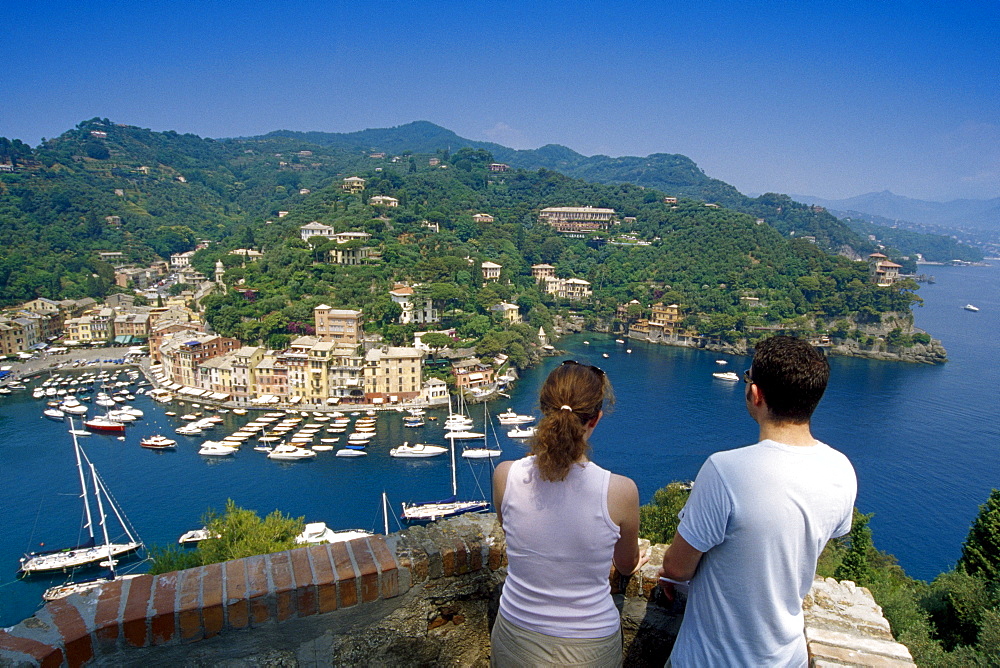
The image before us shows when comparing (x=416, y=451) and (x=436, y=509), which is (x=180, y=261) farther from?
(x=436, y=509)

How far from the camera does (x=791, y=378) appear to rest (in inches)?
44.8

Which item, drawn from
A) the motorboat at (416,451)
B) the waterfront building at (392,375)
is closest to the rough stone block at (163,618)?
the motorboat at (416,451)

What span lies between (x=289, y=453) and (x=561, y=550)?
20137 mm

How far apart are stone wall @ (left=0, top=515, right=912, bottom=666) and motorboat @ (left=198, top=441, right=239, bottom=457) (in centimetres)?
2059

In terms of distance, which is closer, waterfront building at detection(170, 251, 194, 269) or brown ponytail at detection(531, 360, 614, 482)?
brown ponytail at detection(531, 360, 614, 482)

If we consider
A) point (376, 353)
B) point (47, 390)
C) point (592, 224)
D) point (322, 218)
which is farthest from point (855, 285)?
point (47, 390)

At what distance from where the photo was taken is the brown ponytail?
1.21 m

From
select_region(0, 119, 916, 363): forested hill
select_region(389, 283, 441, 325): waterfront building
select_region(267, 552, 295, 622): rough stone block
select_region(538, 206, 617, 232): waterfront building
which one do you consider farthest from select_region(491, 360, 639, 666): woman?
select_region(538, 206, 617, 232): waterfront building

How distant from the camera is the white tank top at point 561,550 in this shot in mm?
1212

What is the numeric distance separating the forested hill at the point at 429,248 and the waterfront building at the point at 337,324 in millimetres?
1350

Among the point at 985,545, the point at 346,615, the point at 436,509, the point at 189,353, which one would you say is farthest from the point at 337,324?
the point at 346,615

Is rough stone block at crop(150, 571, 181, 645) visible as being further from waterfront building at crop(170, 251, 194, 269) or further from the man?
waterfront building at crop(170, 251, 194, 269)

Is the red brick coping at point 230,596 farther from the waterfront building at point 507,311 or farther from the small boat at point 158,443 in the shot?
the waterfront building at point 507,311

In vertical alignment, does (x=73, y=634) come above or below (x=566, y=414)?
below
